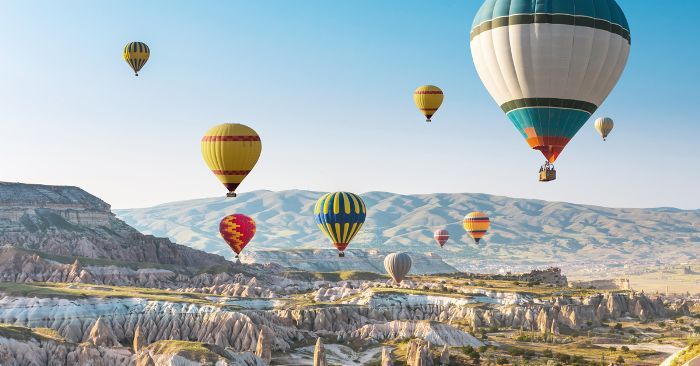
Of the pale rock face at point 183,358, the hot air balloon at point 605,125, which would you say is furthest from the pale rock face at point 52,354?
the hot air balloon at point 605,125

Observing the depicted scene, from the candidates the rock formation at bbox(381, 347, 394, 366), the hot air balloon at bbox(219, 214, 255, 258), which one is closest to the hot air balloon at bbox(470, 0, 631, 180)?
the rock formation at bbox(381, 347, 394, 366)

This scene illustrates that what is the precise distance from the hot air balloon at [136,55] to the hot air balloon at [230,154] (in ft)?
148

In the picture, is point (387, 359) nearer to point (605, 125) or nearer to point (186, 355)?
point (186, 355)

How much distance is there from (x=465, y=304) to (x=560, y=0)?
370ft

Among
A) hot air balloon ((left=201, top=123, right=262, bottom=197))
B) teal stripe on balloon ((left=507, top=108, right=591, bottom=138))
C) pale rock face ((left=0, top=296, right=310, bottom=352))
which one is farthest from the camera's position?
pale rock face ((left=0, top=296, right=310, bottom=352))

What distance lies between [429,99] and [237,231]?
167ft

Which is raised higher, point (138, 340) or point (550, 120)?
point (550, 120)

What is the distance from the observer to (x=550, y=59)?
88.9 m

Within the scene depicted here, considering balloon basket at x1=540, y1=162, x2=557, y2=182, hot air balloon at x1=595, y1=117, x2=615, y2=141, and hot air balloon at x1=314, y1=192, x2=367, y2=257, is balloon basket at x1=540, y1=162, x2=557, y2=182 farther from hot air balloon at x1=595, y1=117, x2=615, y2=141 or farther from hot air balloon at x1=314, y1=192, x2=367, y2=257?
hot air balloon at x1=595, y1=117, x2=615, y2=141

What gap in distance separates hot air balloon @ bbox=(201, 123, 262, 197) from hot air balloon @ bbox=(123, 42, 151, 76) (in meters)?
45.1

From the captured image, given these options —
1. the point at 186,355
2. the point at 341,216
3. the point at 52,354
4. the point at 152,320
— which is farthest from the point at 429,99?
the point at 52,354

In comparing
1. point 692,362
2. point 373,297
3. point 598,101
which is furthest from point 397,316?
point 692,362

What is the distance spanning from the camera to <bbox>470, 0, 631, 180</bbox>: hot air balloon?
8881cm

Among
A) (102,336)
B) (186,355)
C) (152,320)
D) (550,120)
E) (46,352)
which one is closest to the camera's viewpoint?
(550,120)
